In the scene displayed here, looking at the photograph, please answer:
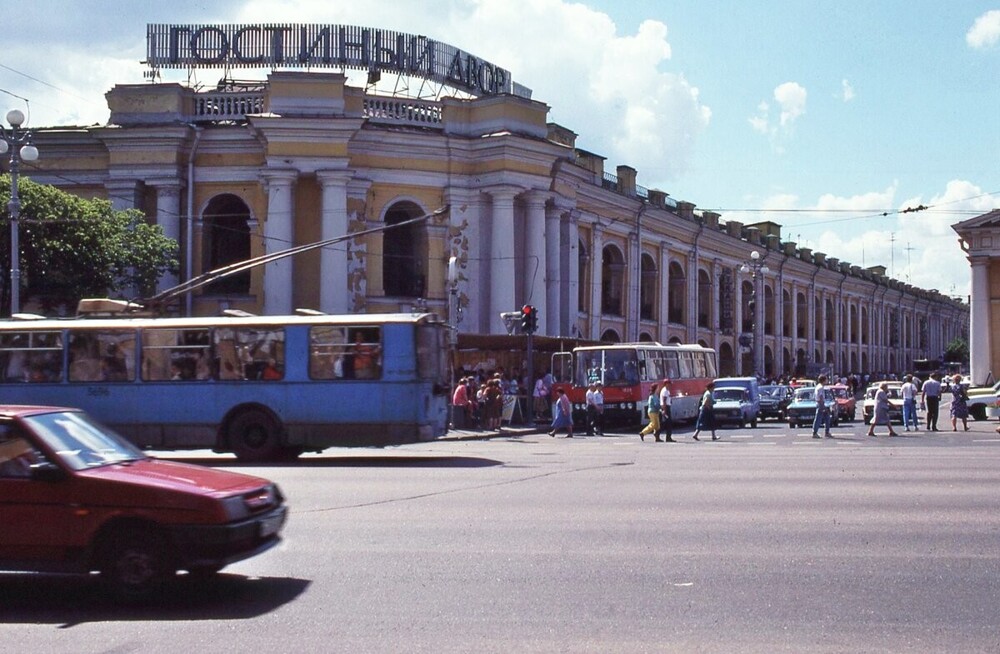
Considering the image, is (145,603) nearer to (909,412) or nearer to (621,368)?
(909,412)

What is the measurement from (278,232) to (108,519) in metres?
32.5

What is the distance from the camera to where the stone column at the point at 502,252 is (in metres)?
42.6

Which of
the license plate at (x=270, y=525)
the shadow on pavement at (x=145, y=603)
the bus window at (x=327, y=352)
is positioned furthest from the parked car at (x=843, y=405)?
the shadow on pavement at (x=145, y=603)

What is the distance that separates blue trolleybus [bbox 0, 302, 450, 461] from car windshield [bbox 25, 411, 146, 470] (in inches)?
486

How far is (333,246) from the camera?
40719 mm

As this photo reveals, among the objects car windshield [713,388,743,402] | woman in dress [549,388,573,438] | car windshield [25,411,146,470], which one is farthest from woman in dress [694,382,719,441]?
car windshield [25,411,146,470]

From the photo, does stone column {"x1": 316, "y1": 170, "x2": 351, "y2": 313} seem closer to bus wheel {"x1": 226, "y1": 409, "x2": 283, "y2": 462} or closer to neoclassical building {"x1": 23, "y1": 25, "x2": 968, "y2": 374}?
neoclassical building {"x1": 23, "y1": 25, "x2": 968, "y2": 374}

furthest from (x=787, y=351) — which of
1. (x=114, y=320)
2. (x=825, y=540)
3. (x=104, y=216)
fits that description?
(x=825, y=540)

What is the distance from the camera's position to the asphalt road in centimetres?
752

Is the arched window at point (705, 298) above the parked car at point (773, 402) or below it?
above

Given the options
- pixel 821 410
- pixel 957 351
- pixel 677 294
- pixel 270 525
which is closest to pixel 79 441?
pixel 270 525

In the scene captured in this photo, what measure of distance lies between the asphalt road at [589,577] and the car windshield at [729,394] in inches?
1019

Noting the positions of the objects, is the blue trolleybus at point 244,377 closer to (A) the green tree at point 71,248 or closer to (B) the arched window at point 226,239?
(A) the green tree at point 71,248

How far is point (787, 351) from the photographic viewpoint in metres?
79.9
